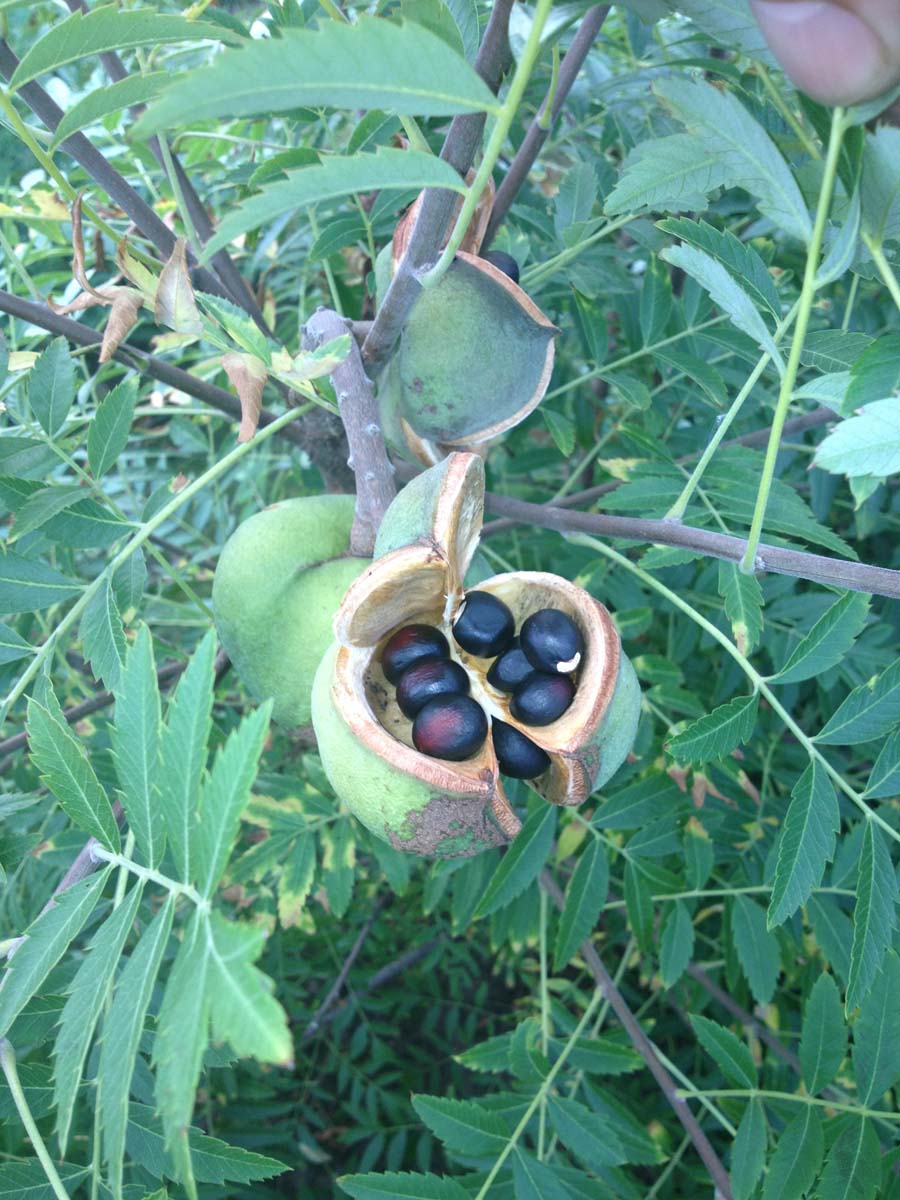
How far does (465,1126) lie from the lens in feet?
5.98

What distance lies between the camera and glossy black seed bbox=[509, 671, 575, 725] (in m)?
1.49

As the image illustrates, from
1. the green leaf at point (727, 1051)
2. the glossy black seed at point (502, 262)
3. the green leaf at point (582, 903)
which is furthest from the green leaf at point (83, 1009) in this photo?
the glossy black seed at point (502, 262)

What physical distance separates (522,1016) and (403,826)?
7.50 ft

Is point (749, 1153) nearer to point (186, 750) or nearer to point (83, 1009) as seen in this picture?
point (83, 1009)

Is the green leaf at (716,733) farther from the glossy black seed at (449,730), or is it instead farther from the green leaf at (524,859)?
the green leaf at (524,859)

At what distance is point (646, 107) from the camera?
2506mm

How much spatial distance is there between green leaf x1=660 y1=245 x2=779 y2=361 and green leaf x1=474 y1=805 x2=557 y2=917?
1.05m

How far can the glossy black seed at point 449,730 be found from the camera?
1424 mm

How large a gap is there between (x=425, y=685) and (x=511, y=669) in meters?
0.16

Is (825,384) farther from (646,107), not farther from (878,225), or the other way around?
(646,107)

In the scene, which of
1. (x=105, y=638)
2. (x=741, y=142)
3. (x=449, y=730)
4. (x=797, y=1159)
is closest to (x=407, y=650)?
(x=449, y=730)

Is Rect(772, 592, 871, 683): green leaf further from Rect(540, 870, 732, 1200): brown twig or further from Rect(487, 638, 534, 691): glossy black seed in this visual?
Rect(540, 870, 732, 1200): brown twig

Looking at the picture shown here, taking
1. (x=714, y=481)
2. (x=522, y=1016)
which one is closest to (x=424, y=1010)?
(x=522, y=1016)

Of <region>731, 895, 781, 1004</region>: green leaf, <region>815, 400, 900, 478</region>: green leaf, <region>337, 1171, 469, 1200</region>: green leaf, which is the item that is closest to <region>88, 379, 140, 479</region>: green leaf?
<region>815, 400, 900, 478</region>: green leaf
